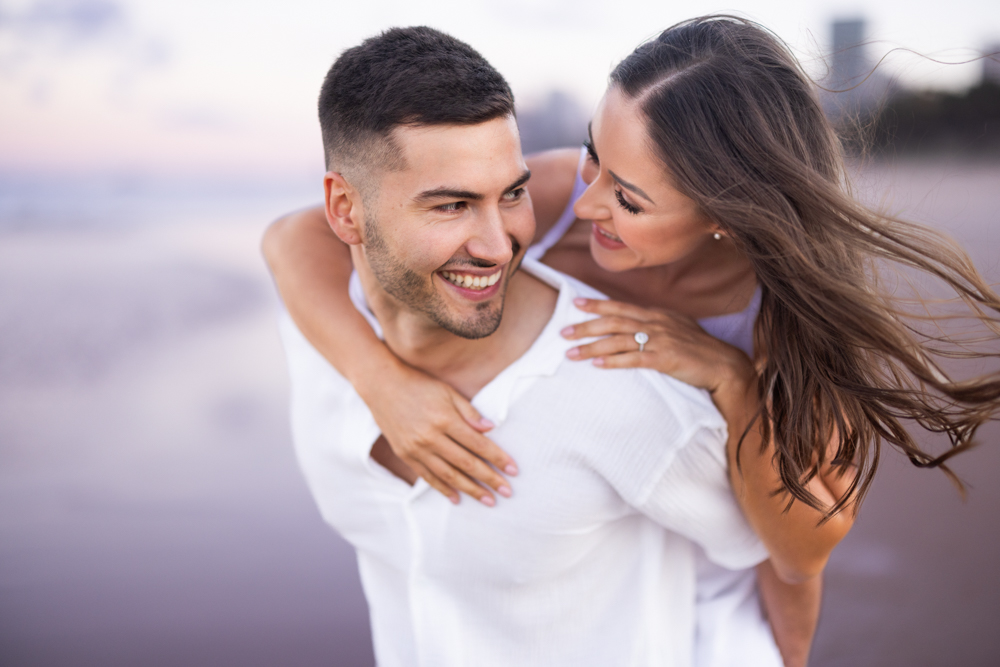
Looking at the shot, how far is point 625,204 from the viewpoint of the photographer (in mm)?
1260

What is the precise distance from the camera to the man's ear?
50.4 inches

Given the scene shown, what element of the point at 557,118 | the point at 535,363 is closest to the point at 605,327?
the point at 535,363

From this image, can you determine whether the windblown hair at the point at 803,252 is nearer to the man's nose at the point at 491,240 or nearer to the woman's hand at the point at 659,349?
the woman's hand at the point at 659,349

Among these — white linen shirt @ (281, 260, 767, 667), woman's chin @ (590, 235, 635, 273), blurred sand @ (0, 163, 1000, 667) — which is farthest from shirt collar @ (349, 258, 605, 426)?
blurred sand @ (0, 163, 1000, 667)

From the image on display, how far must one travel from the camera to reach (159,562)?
2945mm

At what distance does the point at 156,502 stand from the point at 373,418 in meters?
2.29

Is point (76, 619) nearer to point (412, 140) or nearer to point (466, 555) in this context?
point (466, 555)

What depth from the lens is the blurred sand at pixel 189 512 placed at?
2.74 metres

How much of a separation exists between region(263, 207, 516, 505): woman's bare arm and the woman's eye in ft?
1.60

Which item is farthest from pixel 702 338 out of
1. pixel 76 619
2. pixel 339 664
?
pixel 76 619

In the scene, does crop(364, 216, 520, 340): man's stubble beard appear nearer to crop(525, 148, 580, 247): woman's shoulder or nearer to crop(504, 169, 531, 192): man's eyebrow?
crop(504, 169, 531, 192): man's eyebrow

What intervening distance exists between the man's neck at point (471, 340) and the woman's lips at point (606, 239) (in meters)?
0.15

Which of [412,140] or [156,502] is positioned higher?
[412,140]

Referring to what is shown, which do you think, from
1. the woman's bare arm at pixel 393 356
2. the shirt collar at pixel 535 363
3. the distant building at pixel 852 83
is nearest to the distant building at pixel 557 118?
the woman's bare arm at pixel 393 356
